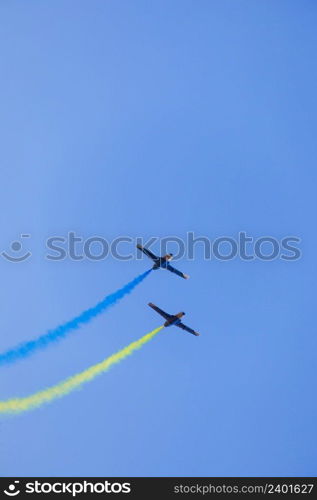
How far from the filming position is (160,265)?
4925 centimetres

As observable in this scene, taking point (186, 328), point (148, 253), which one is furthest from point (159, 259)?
point (186, 328)

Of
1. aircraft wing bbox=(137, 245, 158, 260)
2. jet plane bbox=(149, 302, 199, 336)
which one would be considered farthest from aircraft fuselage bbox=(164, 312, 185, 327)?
aircraft wing bbox=(137, 245, 158, 260)

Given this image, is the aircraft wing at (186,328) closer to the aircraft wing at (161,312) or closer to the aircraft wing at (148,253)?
the aircraft wing at (161,312)

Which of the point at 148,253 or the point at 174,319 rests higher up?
the point at 148,253

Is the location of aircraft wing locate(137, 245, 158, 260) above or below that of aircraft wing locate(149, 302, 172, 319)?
above

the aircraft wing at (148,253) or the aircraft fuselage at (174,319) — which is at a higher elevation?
the aircraft wing at (148,253)

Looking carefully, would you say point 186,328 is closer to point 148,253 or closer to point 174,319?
point 174,319

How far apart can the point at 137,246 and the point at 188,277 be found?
19.1 ft

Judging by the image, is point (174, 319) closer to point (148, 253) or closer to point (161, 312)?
point (161, 312)

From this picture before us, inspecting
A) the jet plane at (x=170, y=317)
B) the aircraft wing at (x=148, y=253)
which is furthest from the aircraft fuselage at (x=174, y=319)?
the aircraft wing at (x=148, y=253)

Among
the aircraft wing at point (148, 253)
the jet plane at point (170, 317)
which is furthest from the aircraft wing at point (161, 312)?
the aircraft wing at point (148, 253)

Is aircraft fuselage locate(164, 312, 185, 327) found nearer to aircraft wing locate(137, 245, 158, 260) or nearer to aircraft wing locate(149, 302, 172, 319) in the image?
aircraft wing locate(149, 302, 172, 319)

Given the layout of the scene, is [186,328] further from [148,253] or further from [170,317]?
[148,253]

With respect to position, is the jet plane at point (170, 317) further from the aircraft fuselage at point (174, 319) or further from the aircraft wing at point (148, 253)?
the aircraft wing at point (148, 253)
